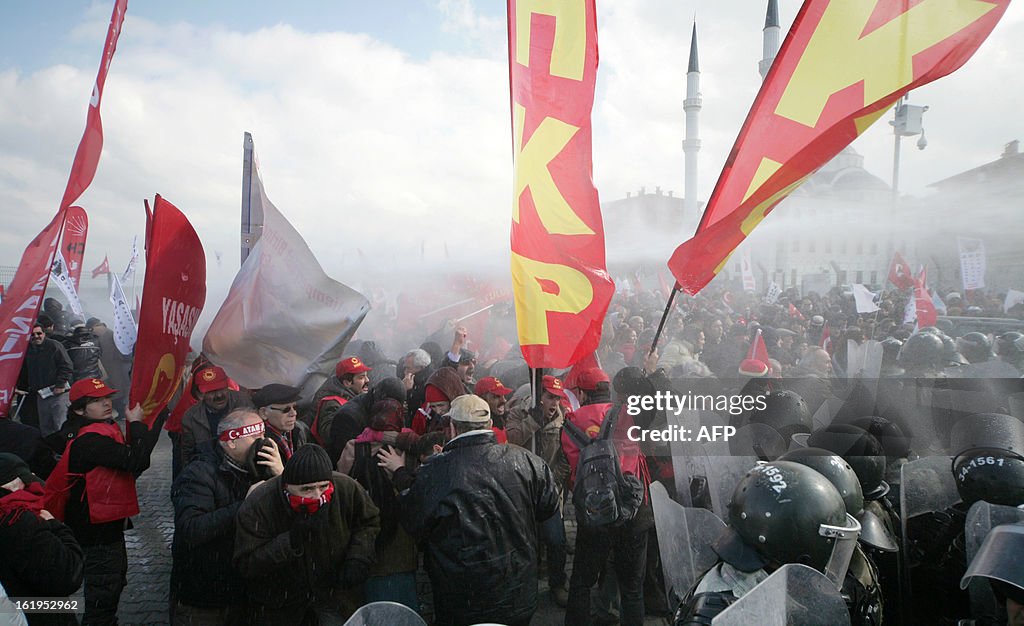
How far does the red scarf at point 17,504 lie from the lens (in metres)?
2.43

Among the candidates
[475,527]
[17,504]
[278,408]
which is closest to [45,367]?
[278,408]

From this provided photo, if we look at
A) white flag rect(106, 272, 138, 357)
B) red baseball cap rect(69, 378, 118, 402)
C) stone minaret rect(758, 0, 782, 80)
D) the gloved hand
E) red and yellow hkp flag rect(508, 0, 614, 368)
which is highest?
stone minaret rect(758, 0, 782, 80)

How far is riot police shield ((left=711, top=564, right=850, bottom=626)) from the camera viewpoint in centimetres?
128

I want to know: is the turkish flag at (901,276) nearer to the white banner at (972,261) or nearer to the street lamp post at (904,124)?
the white banner at (972,261)

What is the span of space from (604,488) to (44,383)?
21.7 ft

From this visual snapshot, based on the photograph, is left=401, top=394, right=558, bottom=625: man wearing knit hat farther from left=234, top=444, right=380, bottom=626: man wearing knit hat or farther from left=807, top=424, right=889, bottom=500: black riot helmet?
left=807, top=424, right=889, bottom=500: black riot helmet

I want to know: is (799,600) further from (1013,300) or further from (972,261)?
(1013,300)

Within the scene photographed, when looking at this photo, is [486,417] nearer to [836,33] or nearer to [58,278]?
[836,33]

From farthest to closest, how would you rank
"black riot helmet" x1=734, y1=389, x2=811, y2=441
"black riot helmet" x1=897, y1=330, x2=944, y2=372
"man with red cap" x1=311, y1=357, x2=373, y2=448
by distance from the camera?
"black riot helmet" x1=897, y1=330, x2=944, y2=372, "man with red cap" x1=311, y1=357, x2=373, y2=448, "black riot helmet" x1=734, y1=389, x2=811, y2=441

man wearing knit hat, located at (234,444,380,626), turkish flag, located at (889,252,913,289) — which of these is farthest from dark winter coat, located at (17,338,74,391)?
turkish flag, located at (889,252,913,289)

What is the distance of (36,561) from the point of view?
246 centimetres

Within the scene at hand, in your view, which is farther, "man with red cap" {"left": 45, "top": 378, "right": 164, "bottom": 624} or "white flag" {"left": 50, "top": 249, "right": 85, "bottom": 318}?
"white flag" {"left": 50, "top": 249, "right": 85, "bottom": 318}

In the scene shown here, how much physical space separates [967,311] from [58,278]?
16.9m

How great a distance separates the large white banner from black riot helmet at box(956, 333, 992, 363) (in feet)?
23.9
